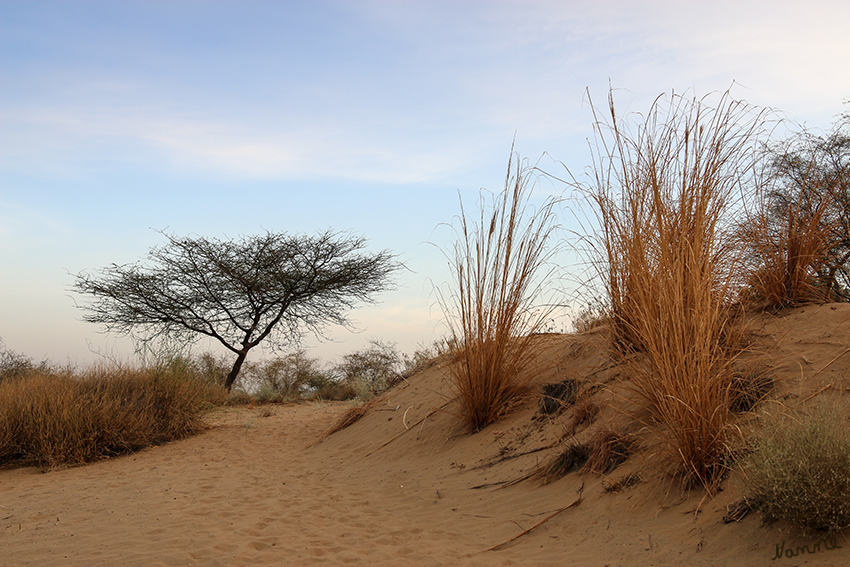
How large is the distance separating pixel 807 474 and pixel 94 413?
8301 mm

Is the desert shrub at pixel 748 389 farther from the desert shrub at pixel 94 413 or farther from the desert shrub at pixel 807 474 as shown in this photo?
the desert shrub at pixel 94 413

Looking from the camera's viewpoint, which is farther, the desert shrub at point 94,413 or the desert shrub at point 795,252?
the desert shrub at point 94,413

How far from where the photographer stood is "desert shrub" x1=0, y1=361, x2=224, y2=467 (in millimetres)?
7281

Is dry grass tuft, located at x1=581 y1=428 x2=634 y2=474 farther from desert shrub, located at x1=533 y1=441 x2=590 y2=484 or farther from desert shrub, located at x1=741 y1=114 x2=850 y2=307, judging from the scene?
desert shrub, located at x1=741 y1=114 x2=850 y2=307

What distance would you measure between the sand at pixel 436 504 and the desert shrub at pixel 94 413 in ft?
1.43

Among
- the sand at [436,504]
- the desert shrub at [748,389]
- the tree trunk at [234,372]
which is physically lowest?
the sand at [436,504]

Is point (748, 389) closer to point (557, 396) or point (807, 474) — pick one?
point (807, 474)

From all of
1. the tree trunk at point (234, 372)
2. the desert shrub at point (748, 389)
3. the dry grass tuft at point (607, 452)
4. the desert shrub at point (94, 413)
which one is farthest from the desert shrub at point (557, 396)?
the tree trunk at point (234, 372)

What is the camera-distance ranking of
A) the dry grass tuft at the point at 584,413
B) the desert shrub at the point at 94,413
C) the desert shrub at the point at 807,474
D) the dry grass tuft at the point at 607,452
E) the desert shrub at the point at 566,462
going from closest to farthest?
the desert shrub at the point at 807,474 < the dry grass tuft at the point at 607,452 < the desert shrub at the point at 566,462 < the dry grass tuft at the point at 584,413 < the desert shrub at the point at 94,413

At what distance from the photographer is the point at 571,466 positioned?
4.00m

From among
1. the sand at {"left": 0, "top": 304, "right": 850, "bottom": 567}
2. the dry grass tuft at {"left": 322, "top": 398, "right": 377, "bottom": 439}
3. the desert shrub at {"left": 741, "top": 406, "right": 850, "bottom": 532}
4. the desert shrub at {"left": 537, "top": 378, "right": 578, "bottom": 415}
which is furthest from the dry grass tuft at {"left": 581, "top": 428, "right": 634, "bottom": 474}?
the dry grass tuft at {"left": 322, "top": 398, "right": 377, "bottom": 439}

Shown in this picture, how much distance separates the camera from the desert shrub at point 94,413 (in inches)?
287

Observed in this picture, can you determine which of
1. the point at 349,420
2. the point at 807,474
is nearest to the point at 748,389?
the point at 807,474

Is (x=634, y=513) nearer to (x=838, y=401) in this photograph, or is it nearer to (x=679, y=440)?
(x=679, y=440)
